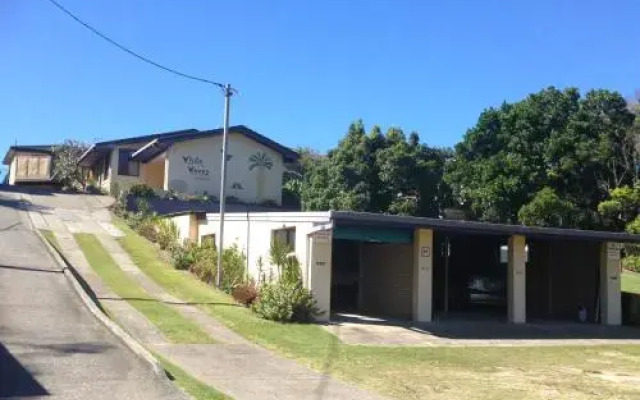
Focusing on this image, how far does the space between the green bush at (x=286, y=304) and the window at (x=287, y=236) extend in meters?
1.65

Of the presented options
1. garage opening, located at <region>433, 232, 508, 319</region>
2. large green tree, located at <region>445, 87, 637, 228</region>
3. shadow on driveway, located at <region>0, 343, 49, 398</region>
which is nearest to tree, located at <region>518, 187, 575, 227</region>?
large green tree, located at <region>445, 87, 637, 228</region>

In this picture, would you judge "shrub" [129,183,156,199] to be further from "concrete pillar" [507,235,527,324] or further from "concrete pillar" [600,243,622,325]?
"concrete pillar" [600,243,622,325]

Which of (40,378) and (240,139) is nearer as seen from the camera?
(40,378)

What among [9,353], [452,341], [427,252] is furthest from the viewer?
[427,252]

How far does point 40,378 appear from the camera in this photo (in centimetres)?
906

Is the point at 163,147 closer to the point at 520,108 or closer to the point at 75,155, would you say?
the point at 75,155

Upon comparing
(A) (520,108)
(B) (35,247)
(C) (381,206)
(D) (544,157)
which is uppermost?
(A) (520,108)

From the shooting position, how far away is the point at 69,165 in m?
46.5

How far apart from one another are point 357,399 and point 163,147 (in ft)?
103

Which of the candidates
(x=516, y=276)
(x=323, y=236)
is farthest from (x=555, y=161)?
(x=323, y=236)

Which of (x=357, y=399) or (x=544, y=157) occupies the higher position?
(x=544, y=157)

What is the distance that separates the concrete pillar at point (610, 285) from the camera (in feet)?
74.1

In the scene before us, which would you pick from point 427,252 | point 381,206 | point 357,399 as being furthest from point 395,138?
point 357,399

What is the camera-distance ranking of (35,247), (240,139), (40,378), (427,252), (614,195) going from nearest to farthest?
(40,378)
(427,252)
(35,247)
(614,195)
(240,139)
